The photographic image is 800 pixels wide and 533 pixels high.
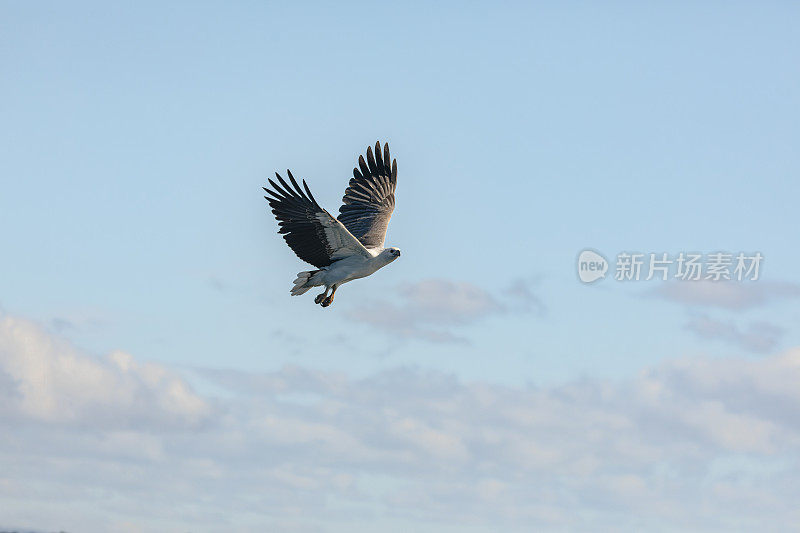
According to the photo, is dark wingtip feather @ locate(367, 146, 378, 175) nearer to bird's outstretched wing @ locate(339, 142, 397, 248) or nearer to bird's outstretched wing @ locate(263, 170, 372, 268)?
bird's outstretched wing @ locate(339, 142, 397, 248)

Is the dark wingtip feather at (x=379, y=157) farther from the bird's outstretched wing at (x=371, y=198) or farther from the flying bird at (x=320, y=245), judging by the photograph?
the flying bird at (x=320, y=245)

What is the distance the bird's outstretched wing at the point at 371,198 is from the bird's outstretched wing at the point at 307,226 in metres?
4.27

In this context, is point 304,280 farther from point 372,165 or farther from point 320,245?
point 372,165

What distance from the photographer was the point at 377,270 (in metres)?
37.6

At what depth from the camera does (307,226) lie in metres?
35.9

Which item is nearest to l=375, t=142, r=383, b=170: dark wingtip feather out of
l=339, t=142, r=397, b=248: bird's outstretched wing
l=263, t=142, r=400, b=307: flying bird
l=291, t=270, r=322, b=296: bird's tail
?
l=339, t=142, r=397, b=248: bird's outstretched wing

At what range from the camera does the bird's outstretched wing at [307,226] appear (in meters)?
35.5

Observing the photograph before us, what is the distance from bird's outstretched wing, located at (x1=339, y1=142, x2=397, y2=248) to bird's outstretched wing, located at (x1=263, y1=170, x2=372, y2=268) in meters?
4.27

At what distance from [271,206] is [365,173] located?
7.74m

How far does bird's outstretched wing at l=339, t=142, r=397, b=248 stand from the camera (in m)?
41.2

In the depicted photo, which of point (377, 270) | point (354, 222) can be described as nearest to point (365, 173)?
point (354, 222)

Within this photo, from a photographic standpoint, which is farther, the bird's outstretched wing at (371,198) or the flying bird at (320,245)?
the bird's outstretched wing at (371,198)

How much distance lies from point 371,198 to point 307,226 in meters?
7.02

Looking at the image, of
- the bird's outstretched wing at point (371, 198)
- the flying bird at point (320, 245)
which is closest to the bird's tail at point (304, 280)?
the flying bird at point (320, 245)
